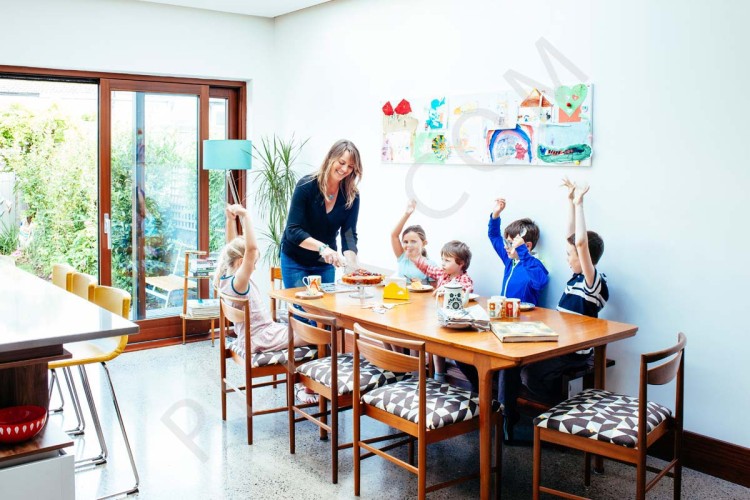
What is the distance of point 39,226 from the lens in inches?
253

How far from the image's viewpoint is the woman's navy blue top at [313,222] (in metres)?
4.41

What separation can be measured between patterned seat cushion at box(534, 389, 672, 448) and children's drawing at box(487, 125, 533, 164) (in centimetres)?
164

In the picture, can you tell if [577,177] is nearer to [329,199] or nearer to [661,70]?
[661,70]

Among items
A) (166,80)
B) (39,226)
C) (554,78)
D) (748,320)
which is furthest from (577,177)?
(39,226)

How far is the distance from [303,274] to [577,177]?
5.59ft

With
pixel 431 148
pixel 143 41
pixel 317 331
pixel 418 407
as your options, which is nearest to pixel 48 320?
pixel 317 331

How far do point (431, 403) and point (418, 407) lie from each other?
0.10 m

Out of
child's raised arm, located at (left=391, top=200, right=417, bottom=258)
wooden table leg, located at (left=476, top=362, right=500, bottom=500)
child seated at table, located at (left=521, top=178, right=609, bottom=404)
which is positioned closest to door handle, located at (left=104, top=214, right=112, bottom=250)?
child's raised arm, located at (left=391, top=200, right=417, bottom=258)

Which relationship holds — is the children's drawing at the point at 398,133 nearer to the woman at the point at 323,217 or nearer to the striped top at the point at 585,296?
the woman at the point at 323,217

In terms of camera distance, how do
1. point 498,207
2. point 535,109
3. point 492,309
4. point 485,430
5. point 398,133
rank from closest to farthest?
point 485,430 < point 492,309 < point 535,109 < point 498,207 < point 398,133

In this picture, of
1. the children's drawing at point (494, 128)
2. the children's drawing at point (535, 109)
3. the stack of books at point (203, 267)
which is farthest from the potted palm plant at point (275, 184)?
the children's drawing at point (535, 109)

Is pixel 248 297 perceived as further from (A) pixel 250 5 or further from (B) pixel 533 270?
(A) pixel 250 5

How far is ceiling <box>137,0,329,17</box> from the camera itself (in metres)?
5.80

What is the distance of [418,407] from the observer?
2.97m
